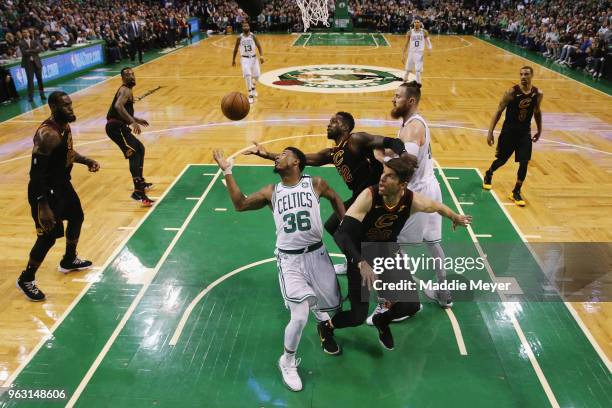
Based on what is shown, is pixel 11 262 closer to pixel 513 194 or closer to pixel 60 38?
pixel 513 194

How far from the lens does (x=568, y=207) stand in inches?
298

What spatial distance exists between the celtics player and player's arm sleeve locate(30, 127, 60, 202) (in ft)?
6.10

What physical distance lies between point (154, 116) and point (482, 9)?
2704 centimetres

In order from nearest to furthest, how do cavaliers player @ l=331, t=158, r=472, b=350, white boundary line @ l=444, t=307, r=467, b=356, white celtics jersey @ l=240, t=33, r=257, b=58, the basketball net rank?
cavaliers player @ l=331, t=158, r=472, b=350 → white boundary line @ l=444, t=307, r=467, b=356 → white celtics jersey @ l=240, t=33, r=257, b=58 → the basketball net

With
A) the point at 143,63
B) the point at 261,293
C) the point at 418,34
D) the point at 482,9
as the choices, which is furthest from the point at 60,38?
the point at 482,9

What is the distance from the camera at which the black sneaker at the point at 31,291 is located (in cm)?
536

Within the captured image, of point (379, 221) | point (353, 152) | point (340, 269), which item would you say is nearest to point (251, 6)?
point (353, 152)

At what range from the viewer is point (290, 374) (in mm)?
4219

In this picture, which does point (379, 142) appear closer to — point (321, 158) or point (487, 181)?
point (321, 158)

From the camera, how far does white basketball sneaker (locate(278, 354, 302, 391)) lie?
4.16 meters

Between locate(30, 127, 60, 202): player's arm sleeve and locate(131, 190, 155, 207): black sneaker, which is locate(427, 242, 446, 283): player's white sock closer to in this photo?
locate(30, 127, 60, 202): player's arm sleeve

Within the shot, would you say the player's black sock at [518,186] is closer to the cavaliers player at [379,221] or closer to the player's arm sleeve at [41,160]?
the cavaliers player at [379,221]

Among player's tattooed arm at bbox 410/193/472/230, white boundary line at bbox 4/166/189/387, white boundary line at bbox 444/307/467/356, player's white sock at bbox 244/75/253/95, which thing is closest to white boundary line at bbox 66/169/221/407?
white boundary line at bbox 4/166/189/387

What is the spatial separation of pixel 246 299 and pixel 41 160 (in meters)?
2.43
